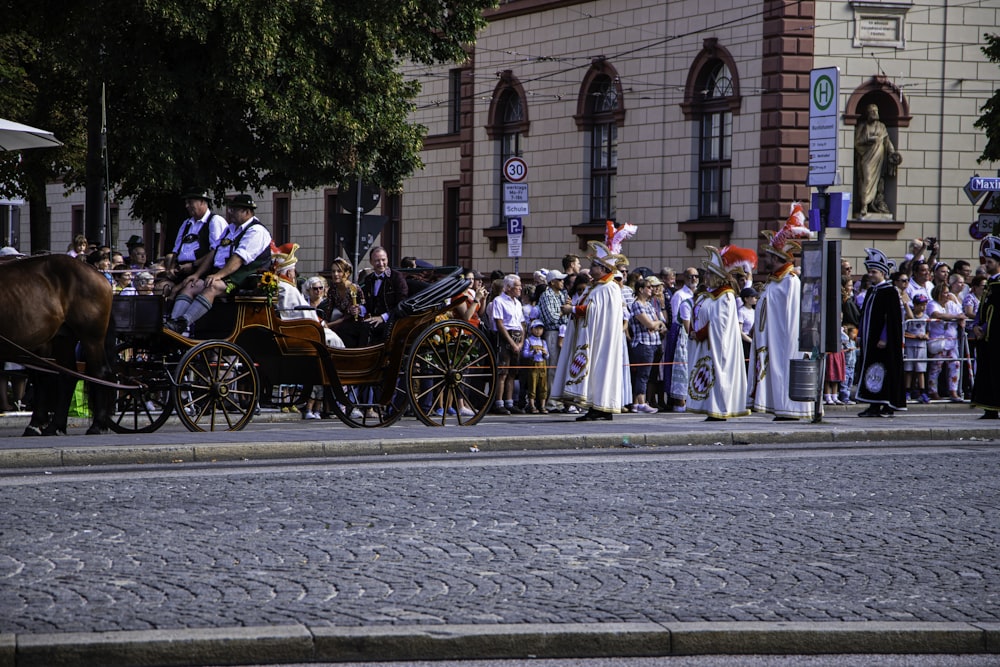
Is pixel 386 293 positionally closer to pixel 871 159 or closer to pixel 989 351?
pixel 989 351

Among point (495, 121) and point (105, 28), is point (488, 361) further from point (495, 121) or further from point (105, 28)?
point (495, 121)

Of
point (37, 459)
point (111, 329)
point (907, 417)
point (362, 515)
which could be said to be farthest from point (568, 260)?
point (362, 515)

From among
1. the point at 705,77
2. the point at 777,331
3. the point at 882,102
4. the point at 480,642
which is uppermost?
the point at 705,77

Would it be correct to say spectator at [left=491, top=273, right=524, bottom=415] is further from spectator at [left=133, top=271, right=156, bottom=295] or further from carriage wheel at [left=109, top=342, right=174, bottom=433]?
carriage wheel at [left=109, top=342, right=174, bottom=433]

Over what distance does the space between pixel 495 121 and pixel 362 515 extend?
29.6 meters

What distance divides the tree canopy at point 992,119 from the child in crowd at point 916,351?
7416 mm

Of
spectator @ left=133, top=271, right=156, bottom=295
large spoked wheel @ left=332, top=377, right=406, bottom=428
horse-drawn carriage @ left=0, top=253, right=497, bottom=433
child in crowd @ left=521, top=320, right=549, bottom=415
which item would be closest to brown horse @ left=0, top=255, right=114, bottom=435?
horse-drawn carriage @ left=0, top=253, right=497, bottom=433

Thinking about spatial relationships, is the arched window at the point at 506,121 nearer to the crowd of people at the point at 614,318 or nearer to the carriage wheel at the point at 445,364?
the crowd of people at the point at 614,318

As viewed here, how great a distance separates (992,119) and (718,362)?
13370mm

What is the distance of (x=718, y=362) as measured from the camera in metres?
17.4

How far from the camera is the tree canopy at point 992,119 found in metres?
28.1

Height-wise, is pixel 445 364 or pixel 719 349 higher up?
pixel 719 349

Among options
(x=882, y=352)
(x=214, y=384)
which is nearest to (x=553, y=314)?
(x=882, y=352)

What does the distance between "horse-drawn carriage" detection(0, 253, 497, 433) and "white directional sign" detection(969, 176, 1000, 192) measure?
9744 millimetres
